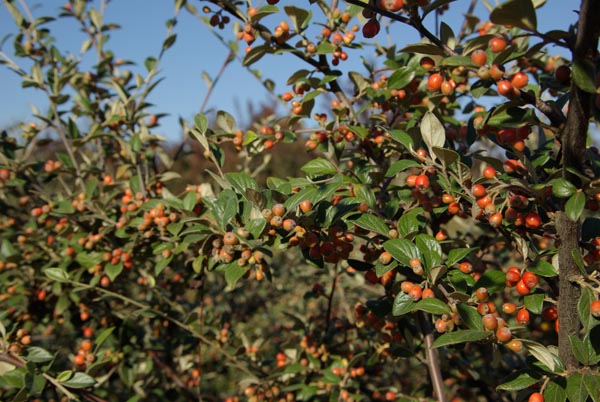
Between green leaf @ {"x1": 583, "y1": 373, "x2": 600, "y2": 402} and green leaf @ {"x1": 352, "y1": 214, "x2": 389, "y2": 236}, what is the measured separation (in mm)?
532

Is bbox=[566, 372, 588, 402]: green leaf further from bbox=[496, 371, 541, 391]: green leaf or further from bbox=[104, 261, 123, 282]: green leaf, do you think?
bbox=[104, 261, 123, 282]: green leaf

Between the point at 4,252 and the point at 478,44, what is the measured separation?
7.13 feet

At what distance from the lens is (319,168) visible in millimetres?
1542

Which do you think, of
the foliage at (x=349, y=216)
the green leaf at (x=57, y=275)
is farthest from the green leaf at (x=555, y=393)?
the green leaf at (x=57, y=275)

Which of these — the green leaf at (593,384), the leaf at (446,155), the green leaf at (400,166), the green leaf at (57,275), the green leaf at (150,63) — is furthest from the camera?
the green leaf at (150,63)

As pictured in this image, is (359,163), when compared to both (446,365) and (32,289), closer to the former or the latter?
(446,365)

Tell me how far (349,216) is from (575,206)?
1.79 ft

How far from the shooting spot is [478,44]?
1139 millimetres

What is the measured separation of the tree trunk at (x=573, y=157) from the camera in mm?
846

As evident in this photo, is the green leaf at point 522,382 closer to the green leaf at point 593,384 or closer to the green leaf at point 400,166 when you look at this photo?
the green leaf at point 593,384

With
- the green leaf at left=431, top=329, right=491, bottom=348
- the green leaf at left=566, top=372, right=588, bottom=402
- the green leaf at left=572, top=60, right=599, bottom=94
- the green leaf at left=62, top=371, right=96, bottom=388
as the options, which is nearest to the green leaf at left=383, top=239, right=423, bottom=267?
the green leaf at left=431, top=329, right=491, bottom=348

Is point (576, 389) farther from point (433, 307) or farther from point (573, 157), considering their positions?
point (573, 157)

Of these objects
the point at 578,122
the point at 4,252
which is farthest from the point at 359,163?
the point at 4,252

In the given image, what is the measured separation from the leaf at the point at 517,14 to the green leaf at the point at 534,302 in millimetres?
610
